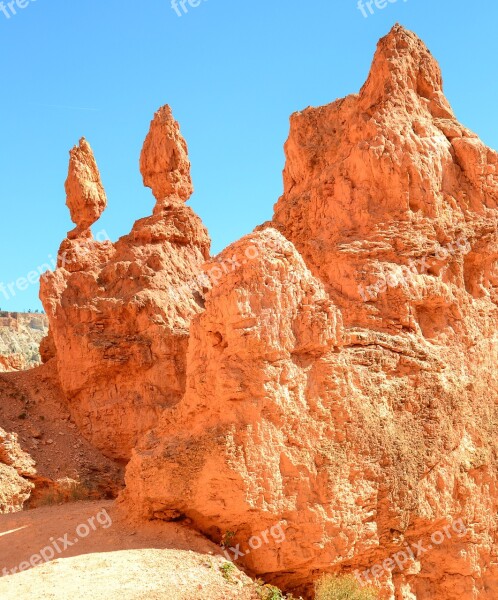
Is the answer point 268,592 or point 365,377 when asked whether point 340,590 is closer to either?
point 268,592

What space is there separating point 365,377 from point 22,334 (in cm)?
7784

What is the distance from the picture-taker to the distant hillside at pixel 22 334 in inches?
2744

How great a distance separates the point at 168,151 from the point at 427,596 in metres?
17.3

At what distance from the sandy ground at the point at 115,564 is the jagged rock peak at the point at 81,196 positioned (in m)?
14.9

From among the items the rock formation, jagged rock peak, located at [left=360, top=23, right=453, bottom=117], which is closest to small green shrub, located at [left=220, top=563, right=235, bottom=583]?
the rock formation

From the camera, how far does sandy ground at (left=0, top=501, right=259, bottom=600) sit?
963cm

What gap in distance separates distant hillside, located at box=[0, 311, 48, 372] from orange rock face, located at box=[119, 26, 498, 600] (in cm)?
4706

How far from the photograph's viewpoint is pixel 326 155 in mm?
16469

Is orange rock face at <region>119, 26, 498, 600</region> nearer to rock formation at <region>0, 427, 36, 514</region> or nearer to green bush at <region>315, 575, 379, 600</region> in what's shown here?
green bush at <region>315, 575, 379, 600</region>

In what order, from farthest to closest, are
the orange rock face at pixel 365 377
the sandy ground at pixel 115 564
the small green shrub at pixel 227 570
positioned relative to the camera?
the orange rock face at pixel 365 377 → the small green shrub at pixel 227 570 → the sandy ground at pixel 115 564
